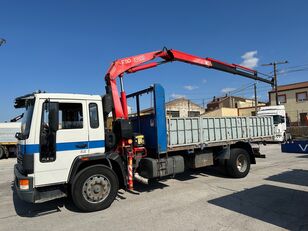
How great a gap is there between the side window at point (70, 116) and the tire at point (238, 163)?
5.35 m

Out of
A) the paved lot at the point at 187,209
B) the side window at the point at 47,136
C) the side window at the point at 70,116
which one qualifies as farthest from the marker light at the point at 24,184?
the side window at the point at 70,116

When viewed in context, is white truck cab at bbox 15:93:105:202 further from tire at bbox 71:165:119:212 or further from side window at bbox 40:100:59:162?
tire at bbox 71:165:119:212

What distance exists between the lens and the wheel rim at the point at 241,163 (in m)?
9.51

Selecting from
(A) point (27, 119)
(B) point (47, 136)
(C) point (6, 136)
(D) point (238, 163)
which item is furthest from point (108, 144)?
(C) point (6, 136)

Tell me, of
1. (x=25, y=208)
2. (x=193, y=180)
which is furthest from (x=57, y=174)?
(x=193, y=180)

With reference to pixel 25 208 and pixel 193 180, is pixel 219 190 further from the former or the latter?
pixel 25 208

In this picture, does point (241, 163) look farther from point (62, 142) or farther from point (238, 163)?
point (62, 142)

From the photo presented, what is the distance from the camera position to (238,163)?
31.2 feet

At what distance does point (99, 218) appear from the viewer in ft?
19.0

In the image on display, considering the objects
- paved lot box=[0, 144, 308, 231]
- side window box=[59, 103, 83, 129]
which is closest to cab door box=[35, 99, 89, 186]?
side window box=[59, 103, 83, 129]

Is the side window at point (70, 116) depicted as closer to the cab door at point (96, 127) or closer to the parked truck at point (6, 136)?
the cab door at point (96, 127)

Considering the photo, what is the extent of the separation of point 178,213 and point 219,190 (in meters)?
2.24

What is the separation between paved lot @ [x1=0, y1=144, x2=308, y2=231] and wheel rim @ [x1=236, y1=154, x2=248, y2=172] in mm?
723

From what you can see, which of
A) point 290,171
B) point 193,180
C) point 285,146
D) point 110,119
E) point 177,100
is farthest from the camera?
point 177,100
